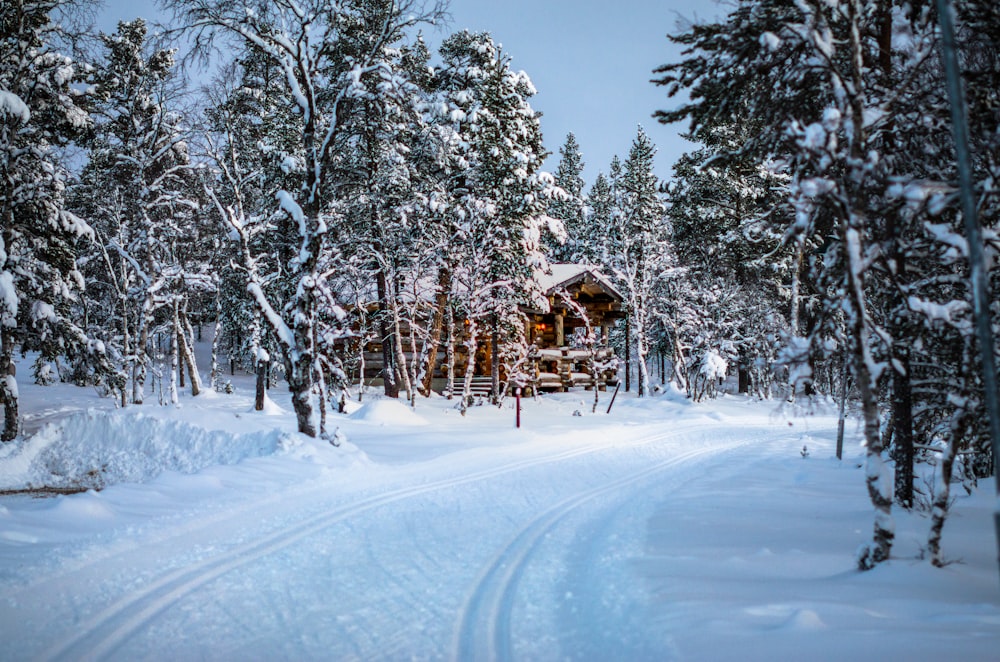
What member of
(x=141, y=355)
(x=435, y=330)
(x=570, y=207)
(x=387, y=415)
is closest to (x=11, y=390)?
(x=141, y=355)

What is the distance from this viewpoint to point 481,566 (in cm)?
612

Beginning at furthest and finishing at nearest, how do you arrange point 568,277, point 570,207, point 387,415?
point 570,207 → point 568,277 → point 387,415

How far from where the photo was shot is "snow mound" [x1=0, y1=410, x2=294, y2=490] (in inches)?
553

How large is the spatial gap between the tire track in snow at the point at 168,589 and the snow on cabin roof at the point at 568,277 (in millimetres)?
23721

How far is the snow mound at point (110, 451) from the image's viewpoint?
46.1 ft

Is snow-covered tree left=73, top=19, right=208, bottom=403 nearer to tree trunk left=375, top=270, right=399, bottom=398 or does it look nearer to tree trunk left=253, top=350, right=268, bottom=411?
tree trunk left=253, top=350, right=268, bottom=411

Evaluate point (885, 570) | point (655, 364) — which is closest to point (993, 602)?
point (885, 570)

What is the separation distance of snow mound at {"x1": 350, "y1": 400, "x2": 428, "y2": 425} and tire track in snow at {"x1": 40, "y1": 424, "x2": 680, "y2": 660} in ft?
33.5

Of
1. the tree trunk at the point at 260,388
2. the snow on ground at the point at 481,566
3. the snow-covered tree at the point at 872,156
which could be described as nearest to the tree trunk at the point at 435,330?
the tree trunk at the point at 260,388

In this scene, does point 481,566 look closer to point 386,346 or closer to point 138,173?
point 138,173

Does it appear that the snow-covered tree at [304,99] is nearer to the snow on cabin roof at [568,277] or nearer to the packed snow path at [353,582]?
the packed snow path at [353,582]

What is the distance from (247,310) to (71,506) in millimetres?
20043

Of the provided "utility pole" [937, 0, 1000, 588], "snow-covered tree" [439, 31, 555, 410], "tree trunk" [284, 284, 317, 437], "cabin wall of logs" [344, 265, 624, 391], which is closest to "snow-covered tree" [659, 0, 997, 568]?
"utility pole" [937, 0, 1000, 588]

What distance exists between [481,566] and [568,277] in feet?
92.1
